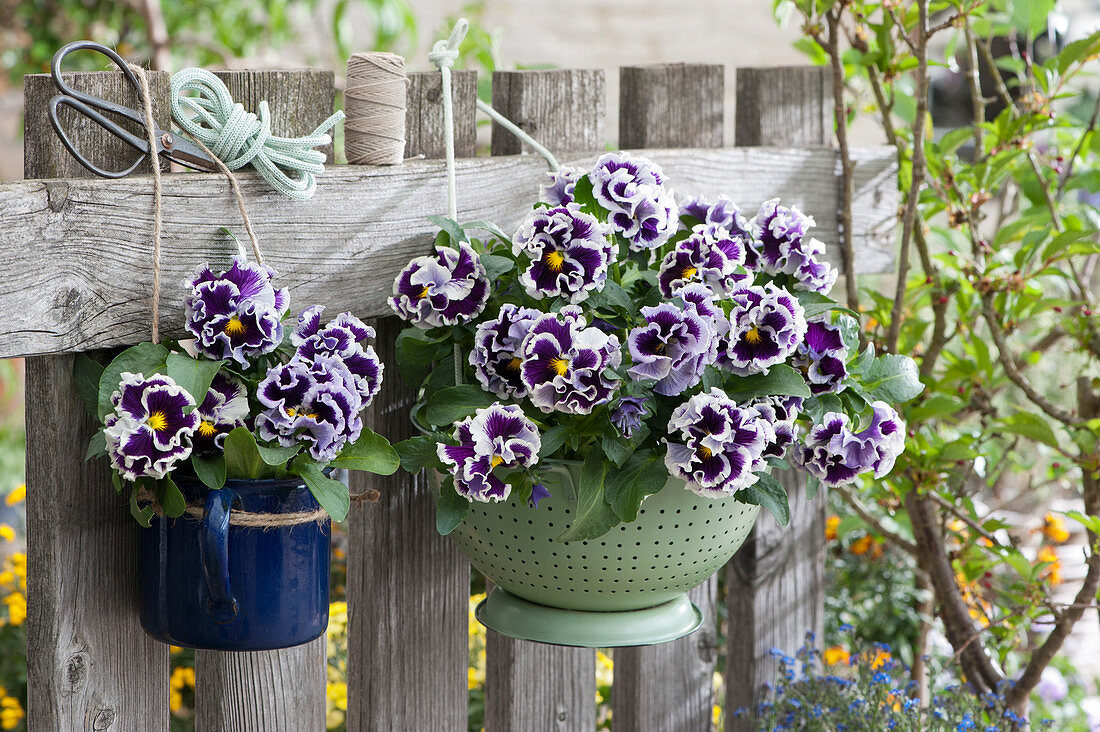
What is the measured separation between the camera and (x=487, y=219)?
115 cm

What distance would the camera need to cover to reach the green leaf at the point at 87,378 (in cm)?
86

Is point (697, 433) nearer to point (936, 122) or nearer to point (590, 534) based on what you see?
point (590, 534)

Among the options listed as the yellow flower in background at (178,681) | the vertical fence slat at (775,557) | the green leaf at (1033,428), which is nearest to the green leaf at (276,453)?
the vertical fence slat at (775,557)

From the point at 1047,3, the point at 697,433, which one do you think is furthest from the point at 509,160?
the point at 1047,3

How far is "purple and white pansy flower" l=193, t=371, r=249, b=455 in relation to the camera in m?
0.81

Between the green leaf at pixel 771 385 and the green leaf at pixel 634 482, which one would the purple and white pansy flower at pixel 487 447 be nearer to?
the green leaf at pixel 634 482

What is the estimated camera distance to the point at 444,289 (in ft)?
3.06

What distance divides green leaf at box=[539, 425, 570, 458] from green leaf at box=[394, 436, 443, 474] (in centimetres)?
10

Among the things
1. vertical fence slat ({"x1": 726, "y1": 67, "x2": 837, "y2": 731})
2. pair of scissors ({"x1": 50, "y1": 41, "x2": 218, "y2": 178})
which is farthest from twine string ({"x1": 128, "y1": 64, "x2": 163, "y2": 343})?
vertical fence slat ({"x1": 726, "y1": 67, "x2": 837, "y2": 731})

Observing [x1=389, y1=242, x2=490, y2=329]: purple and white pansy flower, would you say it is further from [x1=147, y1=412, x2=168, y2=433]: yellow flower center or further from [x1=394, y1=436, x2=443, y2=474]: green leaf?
[x1=147, y1=412, x2=168, y2=433]: yellow flower center

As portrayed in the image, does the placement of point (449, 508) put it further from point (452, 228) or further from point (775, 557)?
point (775, 557)

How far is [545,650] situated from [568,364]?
2.02ft

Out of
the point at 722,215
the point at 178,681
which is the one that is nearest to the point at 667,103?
the point at 722,215

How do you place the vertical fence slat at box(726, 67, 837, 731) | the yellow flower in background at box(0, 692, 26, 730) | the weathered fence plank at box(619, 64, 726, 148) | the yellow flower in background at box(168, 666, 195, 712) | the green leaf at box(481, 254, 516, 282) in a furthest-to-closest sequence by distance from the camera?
1. the yellow flower in background at box(168, 666, 195, 712)
2. the yellow flower in background at box(0, 692, 26, 730)
3. the vertical fence slat at box(726, 67, 837, 731)
4. the weathered fence plank at box(619, 64, 726, 148)
5. the green leaf at box(481, 254, 516, 282)
